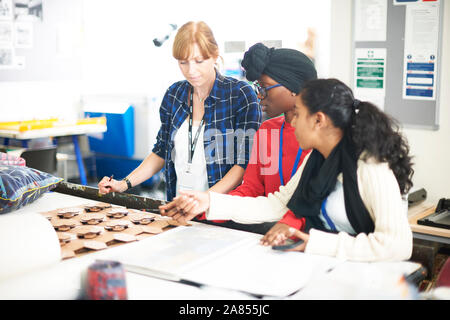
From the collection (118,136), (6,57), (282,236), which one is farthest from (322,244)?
(6,57)

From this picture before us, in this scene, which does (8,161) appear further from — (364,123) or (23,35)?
(23,35)

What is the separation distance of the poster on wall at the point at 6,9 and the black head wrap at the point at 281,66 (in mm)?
4199

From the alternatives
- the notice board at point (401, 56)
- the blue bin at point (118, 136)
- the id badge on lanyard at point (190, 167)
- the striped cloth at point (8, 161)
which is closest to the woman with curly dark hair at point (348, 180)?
the id badge on lanyard at point (190, 167)

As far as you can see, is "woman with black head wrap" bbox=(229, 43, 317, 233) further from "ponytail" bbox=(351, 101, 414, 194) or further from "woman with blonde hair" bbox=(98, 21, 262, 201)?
"ponytail" bbox=(351, 101, 414, 194)

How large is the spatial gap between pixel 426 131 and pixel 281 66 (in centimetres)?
176

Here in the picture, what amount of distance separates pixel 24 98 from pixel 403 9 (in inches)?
155

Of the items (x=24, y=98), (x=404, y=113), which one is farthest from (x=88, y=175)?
(x=404, y=113)

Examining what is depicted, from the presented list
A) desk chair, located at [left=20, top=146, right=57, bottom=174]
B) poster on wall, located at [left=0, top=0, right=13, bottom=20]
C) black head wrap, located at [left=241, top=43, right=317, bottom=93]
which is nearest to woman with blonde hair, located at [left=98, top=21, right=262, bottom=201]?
black head wrap, located at [left=241, top=43, right=317, bottom=93]

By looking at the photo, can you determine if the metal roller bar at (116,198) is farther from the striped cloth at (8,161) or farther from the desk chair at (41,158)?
the desk chair at (41,158)

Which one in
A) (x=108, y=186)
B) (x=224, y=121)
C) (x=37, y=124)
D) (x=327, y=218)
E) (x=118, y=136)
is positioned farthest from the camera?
(x=118, y=136)

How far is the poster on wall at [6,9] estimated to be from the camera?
17.6 ft

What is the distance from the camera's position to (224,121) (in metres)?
2.27

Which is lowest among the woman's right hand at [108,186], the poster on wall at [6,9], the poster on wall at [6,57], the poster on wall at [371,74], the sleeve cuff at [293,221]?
the sleeve cuff at [293,221]

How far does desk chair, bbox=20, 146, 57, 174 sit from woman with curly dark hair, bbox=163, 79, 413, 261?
295 centimetres
